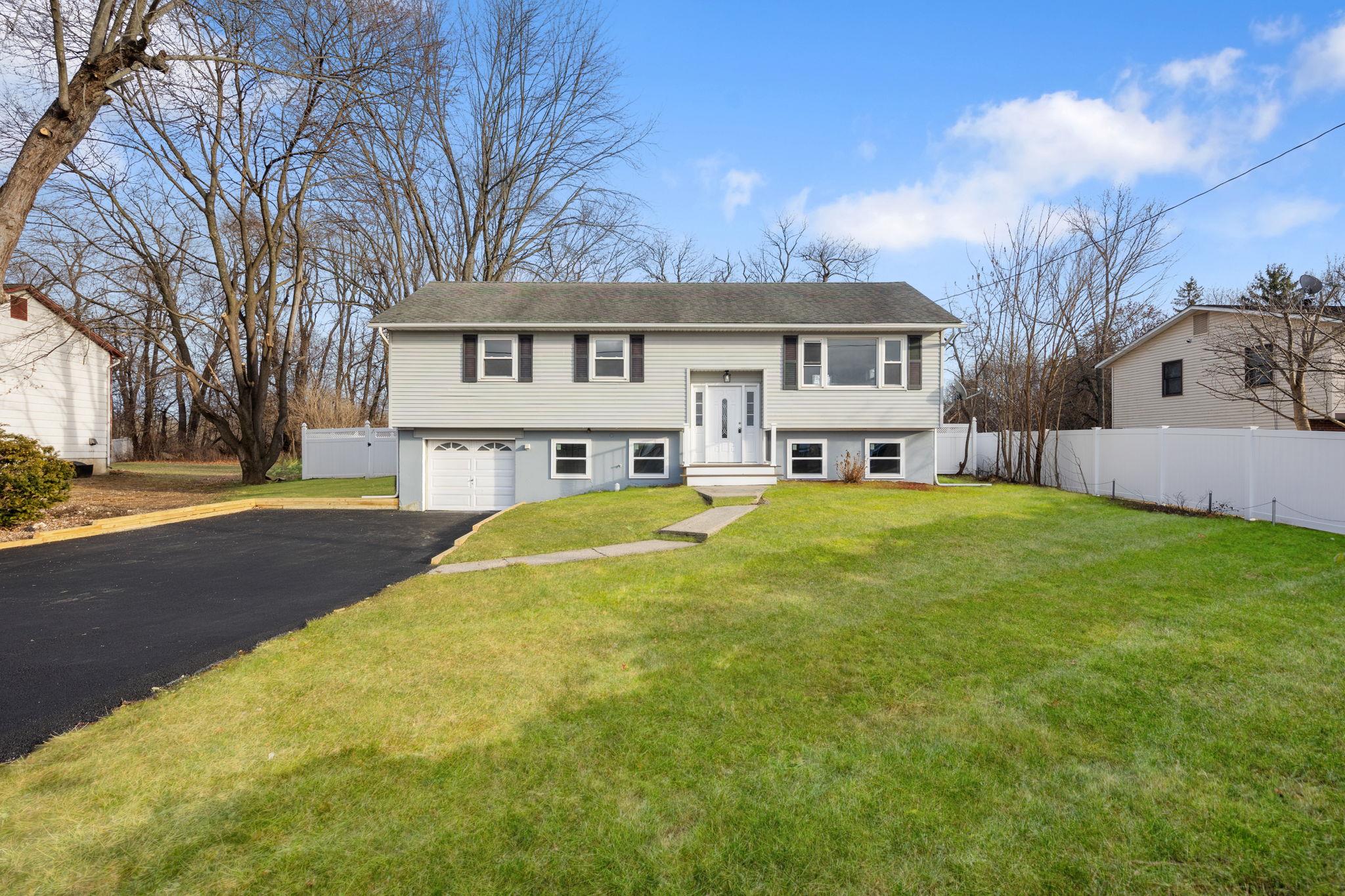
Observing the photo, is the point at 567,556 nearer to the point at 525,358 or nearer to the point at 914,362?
the point at 525,358

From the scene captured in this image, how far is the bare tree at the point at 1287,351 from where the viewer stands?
10.7 metres

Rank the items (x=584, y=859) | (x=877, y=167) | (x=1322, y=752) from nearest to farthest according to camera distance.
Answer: (x=584, y=859)
(x=1322, y=752)
(x=877, y=167)

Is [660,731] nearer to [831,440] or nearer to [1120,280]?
[831,440]

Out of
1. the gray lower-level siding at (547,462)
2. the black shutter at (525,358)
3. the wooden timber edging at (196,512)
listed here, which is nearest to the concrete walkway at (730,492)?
the gray lower-level siding at (547,462)

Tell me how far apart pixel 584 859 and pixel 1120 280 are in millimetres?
22220

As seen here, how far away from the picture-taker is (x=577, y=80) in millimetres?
24219

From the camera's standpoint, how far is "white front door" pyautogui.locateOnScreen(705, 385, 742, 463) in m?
15.6

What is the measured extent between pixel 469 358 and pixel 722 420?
22.4ft

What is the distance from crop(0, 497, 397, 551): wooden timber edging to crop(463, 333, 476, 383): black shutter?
3734 mm

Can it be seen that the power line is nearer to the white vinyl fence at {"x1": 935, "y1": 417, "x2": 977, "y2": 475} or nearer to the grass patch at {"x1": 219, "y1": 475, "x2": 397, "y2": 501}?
the white vinyl fence at {"x1": 935, "y1": 417, "x2": 977, "y2": 475}

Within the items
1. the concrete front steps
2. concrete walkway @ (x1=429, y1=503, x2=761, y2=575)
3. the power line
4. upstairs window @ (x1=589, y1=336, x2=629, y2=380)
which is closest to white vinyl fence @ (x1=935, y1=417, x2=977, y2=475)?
the power line

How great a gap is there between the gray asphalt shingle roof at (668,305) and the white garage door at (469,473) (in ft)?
10.9

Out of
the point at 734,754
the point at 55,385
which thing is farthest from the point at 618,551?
the point at 55,385

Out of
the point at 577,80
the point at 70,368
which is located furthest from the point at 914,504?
the point at 70,368
